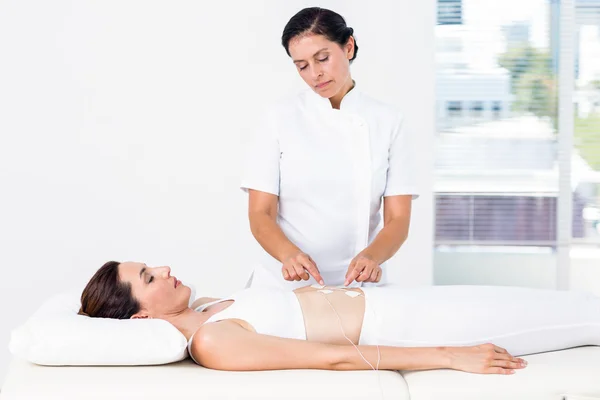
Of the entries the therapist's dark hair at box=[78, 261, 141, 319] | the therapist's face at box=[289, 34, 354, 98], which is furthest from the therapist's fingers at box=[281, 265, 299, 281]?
the therapist's face at box=[289, 34, 354, 98]

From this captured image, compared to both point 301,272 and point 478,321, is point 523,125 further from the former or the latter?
point 301,272

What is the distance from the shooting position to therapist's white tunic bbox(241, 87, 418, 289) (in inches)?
95.3

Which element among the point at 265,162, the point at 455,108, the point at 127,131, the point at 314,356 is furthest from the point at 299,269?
the point at 455,108

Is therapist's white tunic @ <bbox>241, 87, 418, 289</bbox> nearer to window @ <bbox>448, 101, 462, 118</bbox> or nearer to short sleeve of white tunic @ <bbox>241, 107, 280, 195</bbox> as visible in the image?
short sleeve of white tunic @ <bbox>241, 107, 280, 195</bbox>

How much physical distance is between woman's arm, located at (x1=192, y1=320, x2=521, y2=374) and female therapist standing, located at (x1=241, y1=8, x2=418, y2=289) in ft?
1.49

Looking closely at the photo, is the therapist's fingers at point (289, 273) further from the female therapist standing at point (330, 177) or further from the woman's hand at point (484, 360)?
the woman's hand at point (484, 360)

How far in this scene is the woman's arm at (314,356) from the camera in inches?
75.8

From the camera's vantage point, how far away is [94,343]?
1934 millimetres

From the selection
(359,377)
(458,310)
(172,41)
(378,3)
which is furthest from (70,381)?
(378,3)

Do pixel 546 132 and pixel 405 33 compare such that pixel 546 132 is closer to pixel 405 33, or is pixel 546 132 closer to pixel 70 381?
pixel 405 33

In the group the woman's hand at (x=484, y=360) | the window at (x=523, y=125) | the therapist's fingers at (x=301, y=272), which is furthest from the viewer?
the window at (x=523, y=125)

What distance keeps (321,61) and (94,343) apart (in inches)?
38.3

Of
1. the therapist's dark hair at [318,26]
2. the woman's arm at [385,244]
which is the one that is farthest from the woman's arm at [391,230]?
the therapist's dark hair at [318,26]

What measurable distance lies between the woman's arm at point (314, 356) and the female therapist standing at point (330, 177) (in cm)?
45
